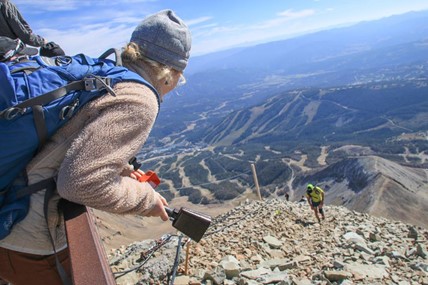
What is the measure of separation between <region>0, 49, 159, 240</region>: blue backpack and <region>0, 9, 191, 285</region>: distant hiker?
0.07ft

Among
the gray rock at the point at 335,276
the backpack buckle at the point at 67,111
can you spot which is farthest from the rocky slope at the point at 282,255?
the backpack buckle at the point at 67,111

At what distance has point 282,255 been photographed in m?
8.80

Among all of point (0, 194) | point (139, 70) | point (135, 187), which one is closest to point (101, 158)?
point (135, 187)

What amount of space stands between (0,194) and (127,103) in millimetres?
867

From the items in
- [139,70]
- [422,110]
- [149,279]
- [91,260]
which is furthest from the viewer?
[422,110]

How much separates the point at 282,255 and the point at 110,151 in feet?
24.9

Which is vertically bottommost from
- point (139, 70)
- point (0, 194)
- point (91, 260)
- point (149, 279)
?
point (149, 279)

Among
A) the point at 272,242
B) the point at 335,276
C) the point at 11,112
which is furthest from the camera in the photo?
the point at 272,242

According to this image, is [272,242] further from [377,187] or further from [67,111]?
[377,187]

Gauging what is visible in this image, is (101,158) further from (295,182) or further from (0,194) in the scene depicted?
(295,182)

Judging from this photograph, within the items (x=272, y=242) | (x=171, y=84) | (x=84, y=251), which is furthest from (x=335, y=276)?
(x=84, y=251)

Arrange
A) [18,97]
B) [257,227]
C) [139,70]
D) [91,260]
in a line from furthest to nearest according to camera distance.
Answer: [257,227] < [139,70] < [18,97] < [91,260]

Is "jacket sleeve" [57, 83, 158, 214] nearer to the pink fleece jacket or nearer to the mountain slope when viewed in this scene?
the pink fleece jacket

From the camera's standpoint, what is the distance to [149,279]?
6434 mm
